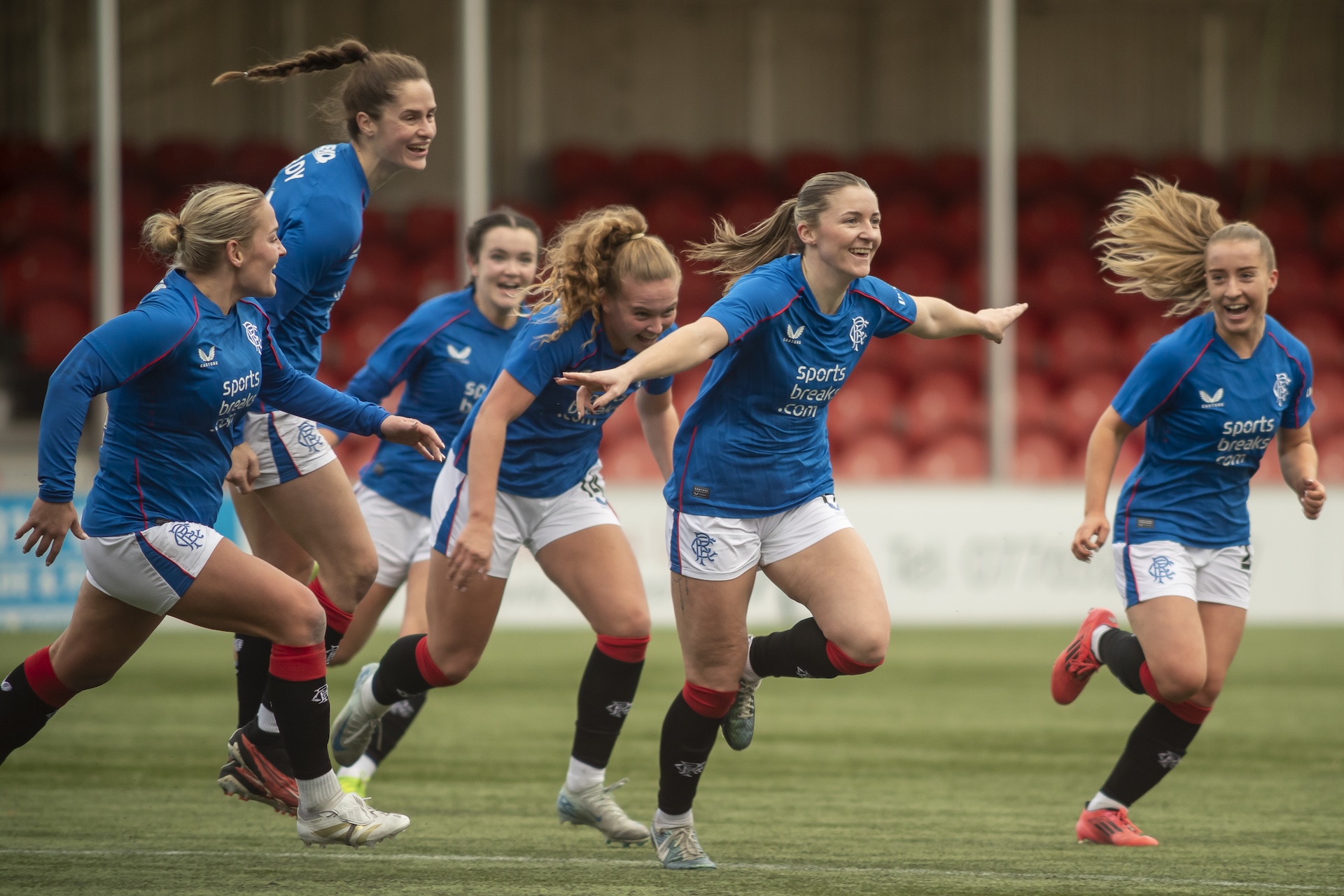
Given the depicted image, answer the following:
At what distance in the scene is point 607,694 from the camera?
4.78m

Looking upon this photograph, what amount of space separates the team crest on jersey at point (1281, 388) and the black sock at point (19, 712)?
3.86m

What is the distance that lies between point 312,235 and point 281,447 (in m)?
0.67

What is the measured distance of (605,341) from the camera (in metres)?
4.57

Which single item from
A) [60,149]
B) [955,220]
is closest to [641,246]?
[955,220]

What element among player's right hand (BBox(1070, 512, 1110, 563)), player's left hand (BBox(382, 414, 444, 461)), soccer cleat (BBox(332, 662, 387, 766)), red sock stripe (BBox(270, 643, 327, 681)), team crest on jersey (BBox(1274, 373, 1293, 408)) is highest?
team crest on jersey (BBox(1274, 373, 1293, 408))

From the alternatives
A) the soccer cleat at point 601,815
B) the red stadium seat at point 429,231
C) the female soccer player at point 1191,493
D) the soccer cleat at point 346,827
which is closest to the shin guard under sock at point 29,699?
the soccer cleat at point 346,827

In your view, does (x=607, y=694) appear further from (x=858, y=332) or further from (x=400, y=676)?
(x=858, y=332)

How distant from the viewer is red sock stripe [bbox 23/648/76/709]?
13.6 ft

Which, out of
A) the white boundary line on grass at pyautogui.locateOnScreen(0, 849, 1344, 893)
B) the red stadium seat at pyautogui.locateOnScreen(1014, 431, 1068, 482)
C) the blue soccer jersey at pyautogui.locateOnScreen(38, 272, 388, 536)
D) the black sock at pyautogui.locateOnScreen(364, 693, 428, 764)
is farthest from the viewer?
the red stadium seat at pyautogui.locateOnScreen(1014, 431, 1068, 482)

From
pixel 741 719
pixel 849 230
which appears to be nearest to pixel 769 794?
pixel 741 719

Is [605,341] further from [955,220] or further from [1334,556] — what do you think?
[955,220]

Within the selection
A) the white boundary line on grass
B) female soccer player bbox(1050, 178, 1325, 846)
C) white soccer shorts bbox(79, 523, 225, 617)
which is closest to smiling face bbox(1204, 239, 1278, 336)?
female soccer player bbox(1050, 178, 1325, 846)

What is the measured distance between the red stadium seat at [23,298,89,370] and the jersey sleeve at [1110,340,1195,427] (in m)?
10.5

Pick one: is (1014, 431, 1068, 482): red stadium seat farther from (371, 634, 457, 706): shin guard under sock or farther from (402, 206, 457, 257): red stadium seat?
(371, 634, 457, 706): shin guard under sock
